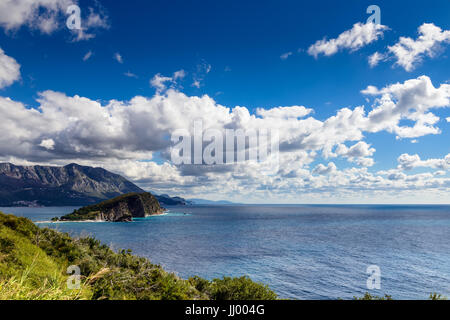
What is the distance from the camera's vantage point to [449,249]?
78938mm

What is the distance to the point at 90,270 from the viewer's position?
850 inches

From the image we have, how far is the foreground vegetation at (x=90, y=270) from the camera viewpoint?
51.7 feet

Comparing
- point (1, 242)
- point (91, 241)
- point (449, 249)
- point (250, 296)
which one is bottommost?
point (449, 249)

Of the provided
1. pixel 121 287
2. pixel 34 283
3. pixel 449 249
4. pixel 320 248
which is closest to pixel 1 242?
pixel 34 283

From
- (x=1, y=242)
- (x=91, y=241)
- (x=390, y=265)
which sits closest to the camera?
(x=1, y=242)

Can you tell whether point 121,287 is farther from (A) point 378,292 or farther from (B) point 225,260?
(B) point 225,260

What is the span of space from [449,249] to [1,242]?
11040cm

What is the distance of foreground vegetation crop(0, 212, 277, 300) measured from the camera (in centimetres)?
1577

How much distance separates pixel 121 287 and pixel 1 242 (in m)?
11.6
